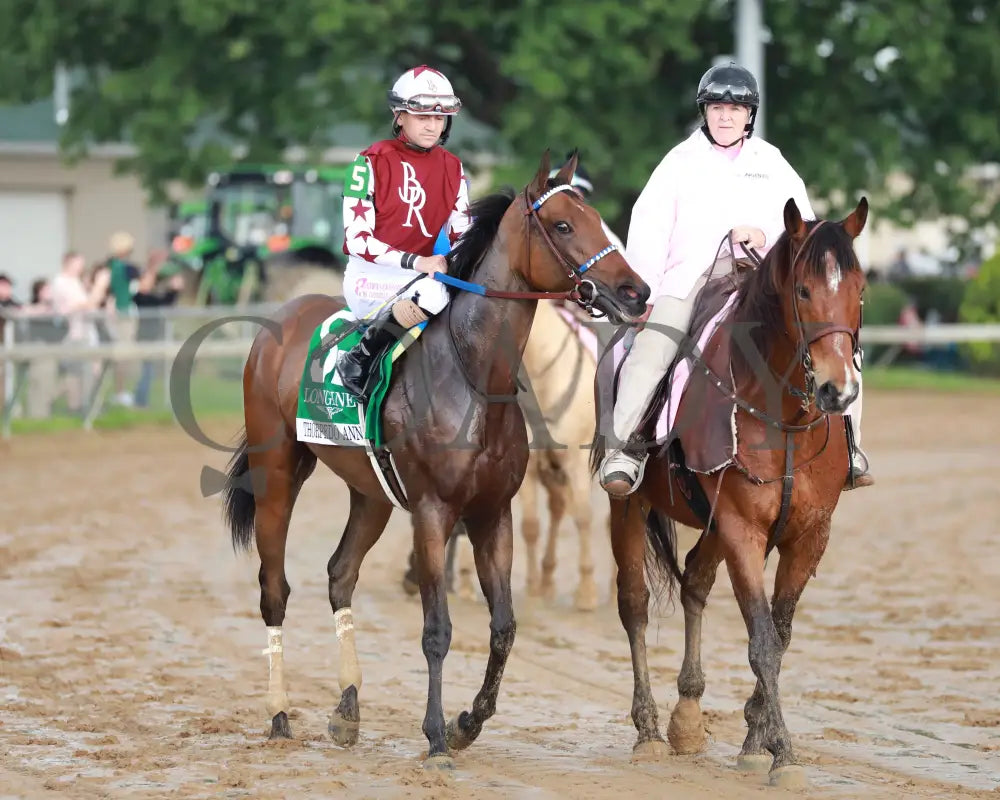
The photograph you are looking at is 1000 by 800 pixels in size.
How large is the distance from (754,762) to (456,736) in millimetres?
1162

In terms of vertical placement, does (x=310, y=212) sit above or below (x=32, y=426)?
above

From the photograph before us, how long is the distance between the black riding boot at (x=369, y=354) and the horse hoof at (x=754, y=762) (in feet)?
6.67

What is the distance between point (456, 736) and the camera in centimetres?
658

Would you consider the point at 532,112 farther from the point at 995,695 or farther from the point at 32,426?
the point at 995,695

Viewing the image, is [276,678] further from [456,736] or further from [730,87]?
[730,87]

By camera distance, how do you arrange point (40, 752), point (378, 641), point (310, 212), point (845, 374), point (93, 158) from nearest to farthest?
point (845, 374) < point (40, 752) < point (378, 641) < point (310, 212) < point (93, 158)

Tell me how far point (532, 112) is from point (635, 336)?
12.3m

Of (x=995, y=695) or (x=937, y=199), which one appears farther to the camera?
(x=937, y=199)

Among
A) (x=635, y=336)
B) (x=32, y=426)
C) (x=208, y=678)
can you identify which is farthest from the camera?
(x=32, y=426)

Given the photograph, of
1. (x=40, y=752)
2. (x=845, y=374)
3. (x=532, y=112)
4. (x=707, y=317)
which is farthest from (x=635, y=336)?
(x=532, y=112)

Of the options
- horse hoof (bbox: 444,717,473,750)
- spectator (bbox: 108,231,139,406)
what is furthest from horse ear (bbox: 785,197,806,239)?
spectator (bbox: 108,231,139,406)

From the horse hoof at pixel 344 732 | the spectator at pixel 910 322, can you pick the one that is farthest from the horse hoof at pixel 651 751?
the spectator at pixel 910 322

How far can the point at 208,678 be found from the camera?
8.09 meters

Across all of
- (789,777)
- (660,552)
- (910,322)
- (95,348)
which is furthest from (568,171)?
(910,322)
